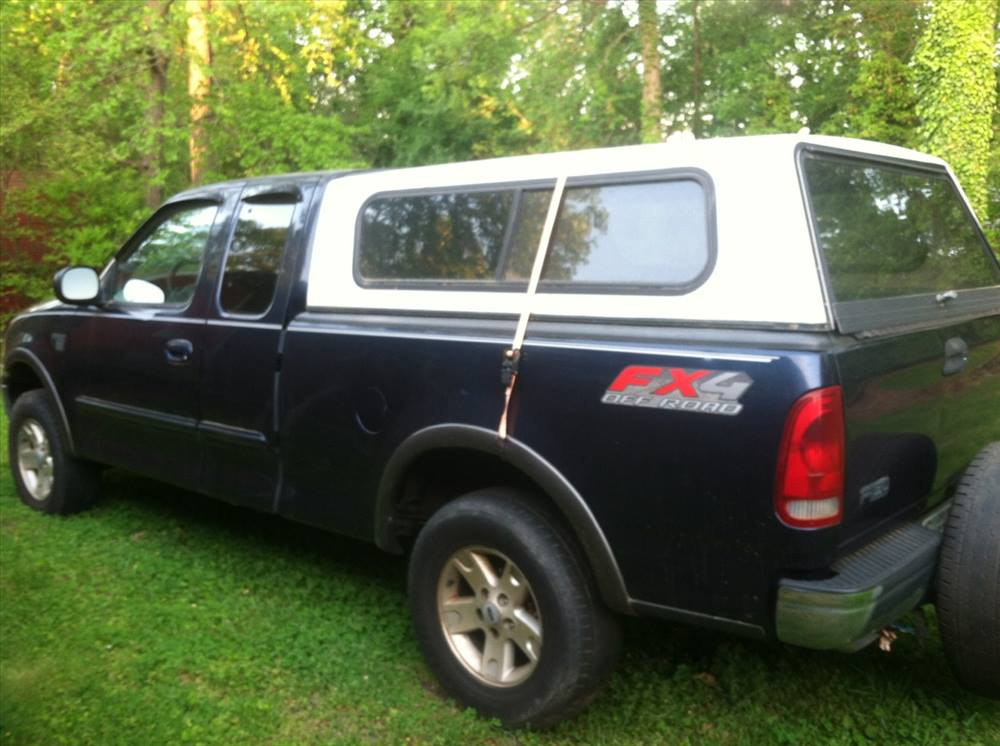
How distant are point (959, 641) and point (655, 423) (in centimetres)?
115

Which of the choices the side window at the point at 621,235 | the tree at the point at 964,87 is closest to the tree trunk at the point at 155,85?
the tree at the point at 964,87

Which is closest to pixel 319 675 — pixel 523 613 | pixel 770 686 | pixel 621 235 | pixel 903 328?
pixel 523 613

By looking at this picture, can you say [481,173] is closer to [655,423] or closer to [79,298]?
[655,423]

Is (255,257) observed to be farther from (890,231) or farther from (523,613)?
(890,231)

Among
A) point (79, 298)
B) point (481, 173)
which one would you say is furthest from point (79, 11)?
point (481, 173)

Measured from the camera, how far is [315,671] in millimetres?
3867

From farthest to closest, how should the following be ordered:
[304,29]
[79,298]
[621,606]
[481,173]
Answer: [304,29] → [79,298] → [481,173] → [621,606]

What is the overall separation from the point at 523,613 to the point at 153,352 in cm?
252

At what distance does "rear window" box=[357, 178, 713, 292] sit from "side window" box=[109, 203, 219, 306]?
1235 millimetres

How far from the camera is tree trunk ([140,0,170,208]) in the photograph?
13703 mm

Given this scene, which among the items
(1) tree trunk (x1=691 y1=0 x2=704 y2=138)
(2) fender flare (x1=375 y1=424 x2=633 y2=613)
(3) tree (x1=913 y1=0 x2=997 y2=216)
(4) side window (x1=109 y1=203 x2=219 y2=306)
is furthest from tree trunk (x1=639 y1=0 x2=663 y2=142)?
(2) fender flare (x1=375 y1=424 x2=633 y2=613)

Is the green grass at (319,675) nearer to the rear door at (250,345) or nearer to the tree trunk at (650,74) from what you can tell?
the rear door at (250,345)

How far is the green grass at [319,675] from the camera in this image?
3383 millimetres

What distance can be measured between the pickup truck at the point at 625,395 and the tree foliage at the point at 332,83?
9.87m
